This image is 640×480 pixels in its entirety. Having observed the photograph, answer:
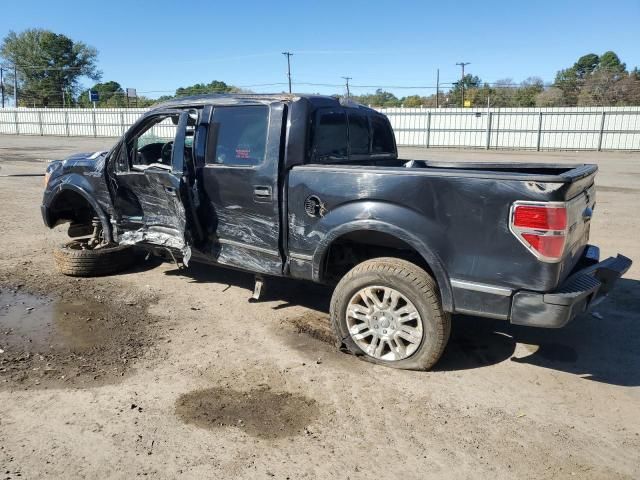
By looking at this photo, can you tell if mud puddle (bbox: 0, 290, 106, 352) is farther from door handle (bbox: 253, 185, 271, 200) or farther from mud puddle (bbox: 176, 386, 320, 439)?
door handle (bbox: 253, 185, 271, 200)

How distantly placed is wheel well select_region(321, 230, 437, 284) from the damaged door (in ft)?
4.70

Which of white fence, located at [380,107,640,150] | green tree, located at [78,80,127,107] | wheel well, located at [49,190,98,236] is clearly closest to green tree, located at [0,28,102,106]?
green tree, located at [78,80,127,107]

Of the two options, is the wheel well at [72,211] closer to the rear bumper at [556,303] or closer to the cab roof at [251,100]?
the cab roof at [251,100]

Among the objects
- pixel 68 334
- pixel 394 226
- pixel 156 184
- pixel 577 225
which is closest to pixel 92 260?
pixel 156 184

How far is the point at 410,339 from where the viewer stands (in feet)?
12.6

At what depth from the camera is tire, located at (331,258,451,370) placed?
3730 mm

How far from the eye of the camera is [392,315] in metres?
3.90

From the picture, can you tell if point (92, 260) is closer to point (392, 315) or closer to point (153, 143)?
point (153, 143)

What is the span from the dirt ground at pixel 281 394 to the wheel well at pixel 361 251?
59cm

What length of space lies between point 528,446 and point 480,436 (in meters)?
0.26

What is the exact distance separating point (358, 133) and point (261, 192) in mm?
1262

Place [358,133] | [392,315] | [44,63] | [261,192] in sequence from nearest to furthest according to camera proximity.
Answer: [392,315] < [261,192] < [358,133] < [44,63]

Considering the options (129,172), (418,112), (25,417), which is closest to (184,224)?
(129,172)

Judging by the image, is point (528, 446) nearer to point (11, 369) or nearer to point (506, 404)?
point (506, 404)
